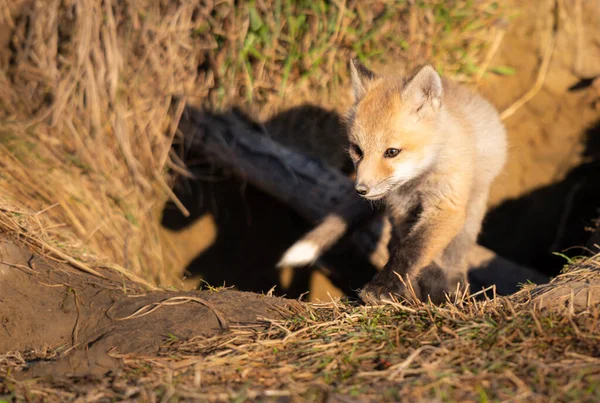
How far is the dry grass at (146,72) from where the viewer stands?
4.61 m

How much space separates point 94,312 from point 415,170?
1807 mm

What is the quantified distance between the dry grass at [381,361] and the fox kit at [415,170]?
0.60 metres

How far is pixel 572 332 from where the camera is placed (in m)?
2.15

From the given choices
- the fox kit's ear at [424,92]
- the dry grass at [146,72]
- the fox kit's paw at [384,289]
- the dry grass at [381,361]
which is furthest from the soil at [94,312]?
the dry grass at [146,72]

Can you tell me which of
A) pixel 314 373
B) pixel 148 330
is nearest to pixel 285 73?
pixel 148 330

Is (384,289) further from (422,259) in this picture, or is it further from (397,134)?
(397,134)

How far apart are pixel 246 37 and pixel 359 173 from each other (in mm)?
2407

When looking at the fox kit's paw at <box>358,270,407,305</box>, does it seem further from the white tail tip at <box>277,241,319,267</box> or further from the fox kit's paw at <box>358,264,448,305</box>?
the white tail tip at <box>277,241,319,267</box>

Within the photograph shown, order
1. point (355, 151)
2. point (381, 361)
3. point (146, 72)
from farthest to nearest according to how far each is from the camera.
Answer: point (146, 72) → point (355, 151) → point (381, 361)

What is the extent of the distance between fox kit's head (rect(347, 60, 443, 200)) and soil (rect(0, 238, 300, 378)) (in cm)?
82

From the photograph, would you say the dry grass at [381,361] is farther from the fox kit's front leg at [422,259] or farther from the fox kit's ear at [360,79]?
the fox kit's ear at [360,79]

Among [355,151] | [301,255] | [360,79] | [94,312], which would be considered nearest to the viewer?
[94,312]

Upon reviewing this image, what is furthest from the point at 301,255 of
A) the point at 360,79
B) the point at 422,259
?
the point at 360,79

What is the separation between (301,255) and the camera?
11.2 ft
